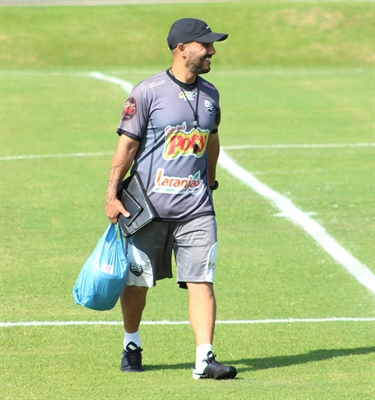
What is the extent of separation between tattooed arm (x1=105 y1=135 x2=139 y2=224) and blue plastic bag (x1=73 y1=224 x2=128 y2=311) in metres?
0.14

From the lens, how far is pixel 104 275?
634cm

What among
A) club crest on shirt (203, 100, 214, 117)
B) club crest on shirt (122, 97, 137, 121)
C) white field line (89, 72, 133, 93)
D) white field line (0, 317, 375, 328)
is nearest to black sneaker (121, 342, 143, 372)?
white field line (0, 317, 375, 328)

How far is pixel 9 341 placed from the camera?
285 inches

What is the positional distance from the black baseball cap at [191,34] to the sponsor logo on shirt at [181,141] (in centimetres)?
53

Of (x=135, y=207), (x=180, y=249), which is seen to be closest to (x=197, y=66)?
(x=135, y=207)

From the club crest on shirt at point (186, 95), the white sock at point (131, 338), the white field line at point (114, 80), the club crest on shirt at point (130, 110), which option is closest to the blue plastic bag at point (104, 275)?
the white sock at point (131, 338)

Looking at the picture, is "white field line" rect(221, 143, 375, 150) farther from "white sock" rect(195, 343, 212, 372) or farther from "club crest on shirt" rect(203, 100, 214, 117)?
"white sock" rect(195, 343, 212, 372)

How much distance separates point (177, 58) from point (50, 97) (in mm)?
16358

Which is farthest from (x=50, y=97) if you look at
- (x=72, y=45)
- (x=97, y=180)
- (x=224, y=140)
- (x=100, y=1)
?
(x=100, y=1)

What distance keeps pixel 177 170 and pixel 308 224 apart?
4.91 m

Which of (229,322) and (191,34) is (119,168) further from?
(229,322)

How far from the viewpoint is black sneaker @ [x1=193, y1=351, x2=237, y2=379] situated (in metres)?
6.25

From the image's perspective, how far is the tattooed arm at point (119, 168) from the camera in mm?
6445

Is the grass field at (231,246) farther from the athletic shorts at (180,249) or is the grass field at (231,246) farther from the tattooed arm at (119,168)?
the tattooed arm at (119,168)
